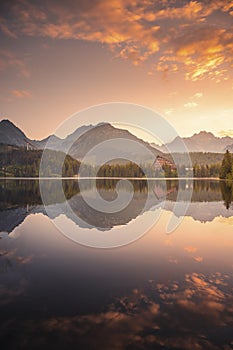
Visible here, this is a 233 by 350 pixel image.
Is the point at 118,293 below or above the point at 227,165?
below

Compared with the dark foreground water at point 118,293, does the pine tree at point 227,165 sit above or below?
above

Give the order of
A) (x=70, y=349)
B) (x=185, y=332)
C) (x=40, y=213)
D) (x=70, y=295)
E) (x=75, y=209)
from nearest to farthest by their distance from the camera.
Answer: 1. (x=70, y=349)
2. (x=185, y=332)
3. (x=70, y=295)
4. (x=40, y=213)
5. (x=75, y=209)

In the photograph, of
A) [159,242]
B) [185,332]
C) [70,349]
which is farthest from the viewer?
[159,242]

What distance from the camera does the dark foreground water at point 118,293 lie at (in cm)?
924

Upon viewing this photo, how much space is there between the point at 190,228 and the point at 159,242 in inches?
268

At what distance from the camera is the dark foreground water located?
9237 mm

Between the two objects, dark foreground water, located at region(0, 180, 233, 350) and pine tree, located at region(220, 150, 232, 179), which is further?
pine tree, located at region(220, 150, 232, 179)

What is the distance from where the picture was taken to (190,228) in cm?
2814

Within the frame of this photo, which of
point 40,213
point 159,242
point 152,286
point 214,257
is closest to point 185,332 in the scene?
point 152,286

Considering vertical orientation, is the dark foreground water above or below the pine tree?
below

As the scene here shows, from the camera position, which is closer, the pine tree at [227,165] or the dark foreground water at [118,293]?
the dark foreground water at [118,293]

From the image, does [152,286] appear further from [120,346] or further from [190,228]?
[190,228]

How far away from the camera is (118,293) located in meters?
12.7

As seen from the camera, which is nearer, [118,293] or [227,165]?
[118,293]
